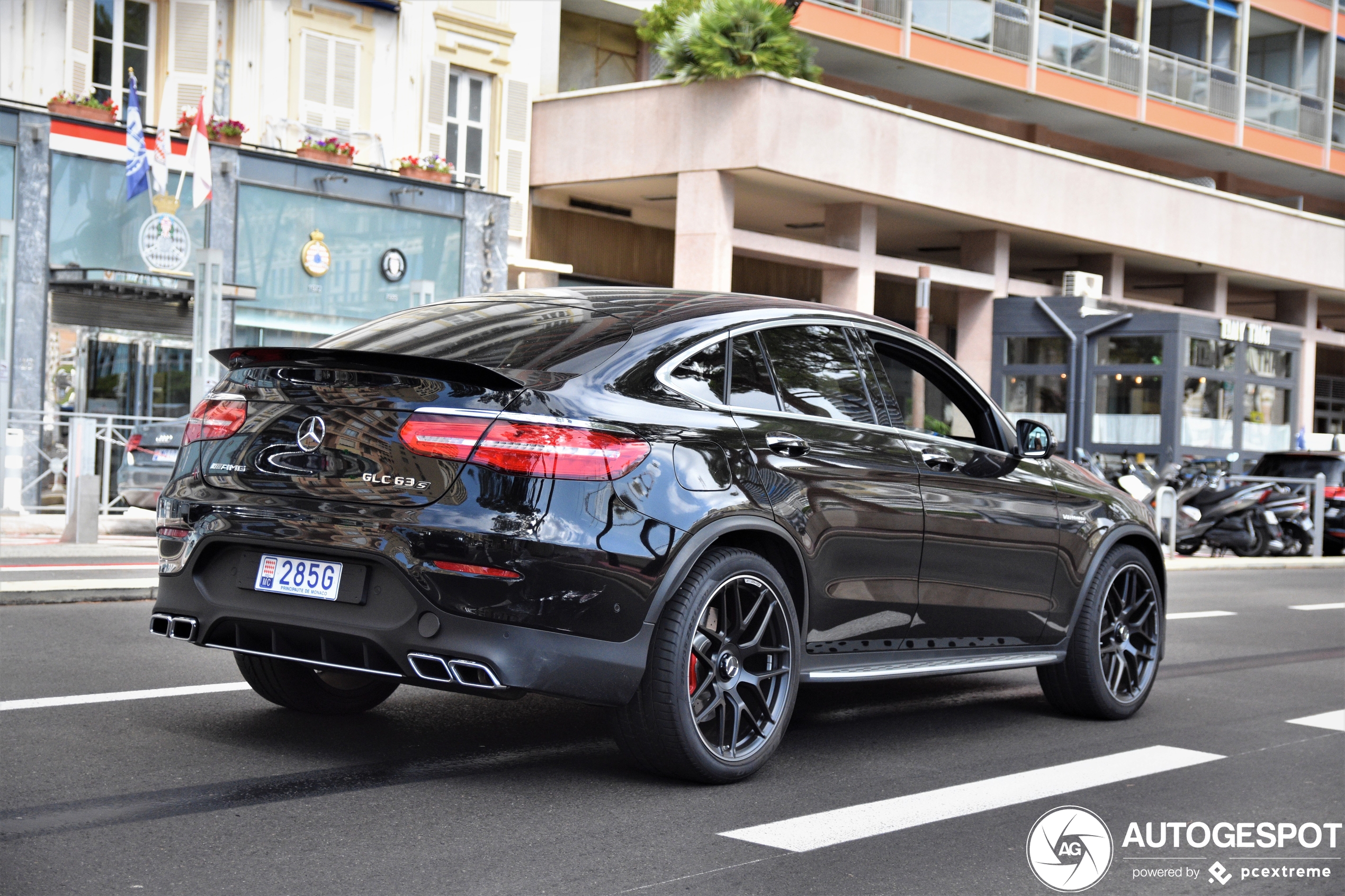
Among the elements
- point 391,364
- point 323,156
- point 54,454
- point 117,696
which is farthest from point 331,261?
point 391,364

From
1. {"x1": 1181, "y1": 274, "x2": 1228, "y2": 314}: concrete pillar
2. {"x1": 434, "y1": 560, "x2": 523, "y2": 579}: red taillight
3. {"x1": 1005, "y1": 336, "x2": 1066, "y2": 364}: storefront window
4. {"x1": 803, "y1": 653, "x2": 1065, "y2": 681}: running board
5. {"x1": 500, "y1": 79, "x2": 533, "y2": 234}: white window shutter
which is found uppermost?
{"x1": 500, "y1": 79, "x2": 533, "y2": 234}: white window shutter

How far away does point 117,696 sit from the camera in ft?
20.6

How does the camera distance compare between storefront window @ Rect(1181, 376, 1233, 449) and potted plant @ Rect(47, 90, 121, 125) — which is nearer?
potted plant @ Rect(47, 90, 121, 125)

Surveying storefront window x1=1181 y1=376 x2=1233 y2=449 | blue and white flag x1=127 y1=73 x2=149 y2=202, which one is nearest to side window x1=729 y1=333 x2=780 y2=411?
blue and white flag x1=127 y1=73 x2=149 y2=202

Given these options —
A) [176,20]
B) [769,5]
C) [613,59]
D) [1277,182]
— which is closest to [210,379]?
[176,20]

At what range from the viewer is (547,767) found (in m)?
5.34

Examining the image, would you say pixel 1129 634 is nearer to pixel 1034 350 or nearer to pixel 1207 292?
pixel 1034 350

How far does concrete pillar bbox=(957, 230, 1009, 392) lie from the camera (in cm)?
3078

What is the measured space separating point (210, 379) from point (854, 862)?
46.6 feet

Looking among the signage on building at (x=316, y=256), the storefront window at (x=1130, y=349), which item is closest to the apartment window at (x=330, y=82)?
the signage on building at (x=316, y=256)

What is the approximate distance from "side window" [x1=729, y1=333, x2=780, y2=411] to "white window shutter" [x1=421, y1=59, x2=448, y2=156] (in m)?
20.1

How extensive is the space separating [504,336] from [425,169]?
19.4 m

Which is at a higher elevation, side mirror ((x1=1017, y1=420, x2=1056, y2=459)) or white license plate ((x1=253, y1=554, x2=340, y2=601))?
side mirror ((x1=1017, y1=420, x2=1056, y2=459))

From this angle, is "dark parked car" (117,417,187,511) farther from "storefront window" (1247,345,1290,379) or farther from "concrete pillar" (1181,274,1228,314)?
"concrete pillar" (1181,274,1228,314)
